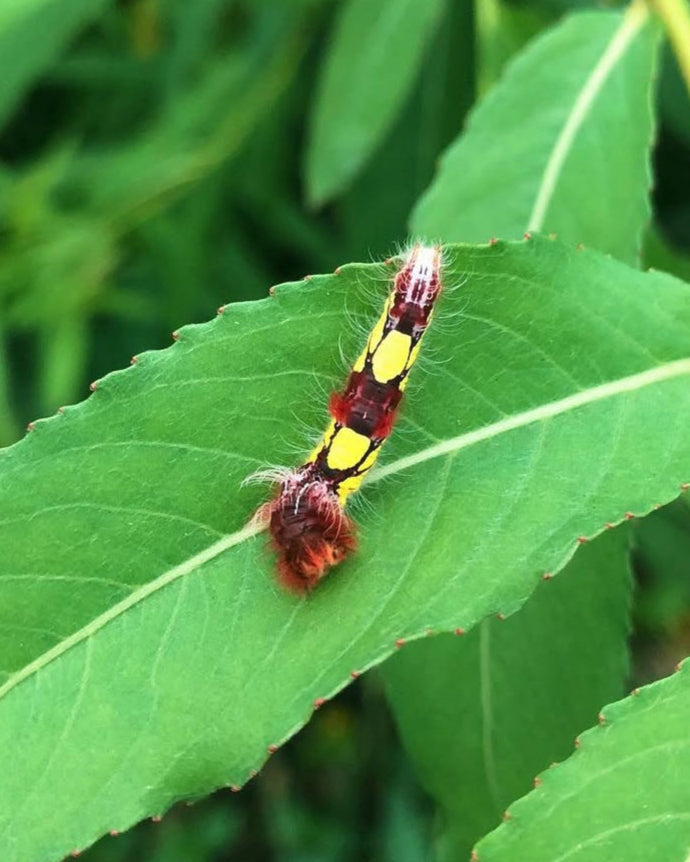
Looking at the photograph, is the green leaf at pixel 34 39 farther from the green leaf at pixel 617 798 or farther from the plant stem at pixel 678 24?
the green leaf at pixel 617 798

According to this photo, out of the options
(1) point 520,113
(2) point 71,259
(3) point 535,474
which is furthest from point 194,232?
(3) point 535,474

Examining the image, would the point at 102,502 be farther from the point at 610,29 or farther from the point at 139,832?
the point at 139,832

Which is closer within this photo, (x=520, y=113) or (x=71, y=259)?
(x=520, y=113)

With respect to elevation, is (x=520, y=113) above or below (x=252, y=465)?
above

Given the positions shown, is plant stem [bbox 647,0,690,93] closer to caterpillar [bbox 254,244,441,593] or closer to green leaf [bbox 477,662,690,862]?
caterpillar [bbox 254,244,441,593]

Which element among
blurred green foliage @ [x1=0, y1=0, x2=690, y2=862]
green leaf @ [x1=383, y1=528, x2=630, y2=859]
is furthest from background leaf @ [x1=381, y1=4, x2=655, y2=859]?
blurred green foliage @ [x1=0, y1=0, x2=690, y2=862]

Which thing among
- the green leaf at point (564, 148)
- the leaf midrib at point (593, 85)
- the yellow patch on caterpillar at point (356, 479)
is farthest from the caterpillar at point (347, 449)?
the leaf midrib at point (593, 85)

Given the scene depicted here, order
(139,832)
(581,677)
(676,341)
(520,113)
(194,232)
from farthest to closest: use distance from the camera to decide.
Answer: (139,832) < (194,232) < (520,113) < (581,677) < (676,341)
